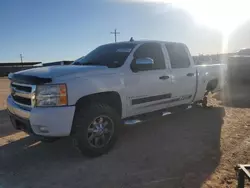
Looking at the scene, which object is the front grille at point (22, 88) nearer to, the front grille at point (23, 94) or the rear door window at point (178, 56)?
the front grille at point (23, 94)

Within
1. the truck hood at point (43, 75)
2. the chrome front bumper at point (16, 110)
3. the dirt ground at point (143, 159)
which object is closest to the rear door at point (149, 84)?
the dirt ground at point (143, 159)

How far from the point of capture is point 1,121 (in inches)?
259

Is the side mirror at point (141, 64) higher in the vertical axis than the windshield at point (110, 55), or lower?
lower

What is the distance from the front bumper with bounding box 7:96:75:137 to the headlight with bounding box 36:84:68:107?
0.09 m

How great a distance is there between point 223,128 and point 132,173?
9.67 feet

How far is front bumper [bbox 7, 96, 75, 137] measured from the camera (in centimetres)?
364

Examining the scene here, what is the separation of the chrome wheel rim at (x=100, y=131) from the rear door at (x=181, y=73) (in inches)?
75.9

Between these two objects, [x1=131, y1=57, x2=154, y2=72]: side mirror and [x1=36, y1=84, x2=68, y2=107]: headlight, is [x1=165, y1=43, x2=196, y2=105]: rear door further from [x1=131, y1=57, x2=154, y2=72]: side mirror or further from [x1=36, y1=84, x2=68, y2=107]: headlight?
[x1=36, y1=84, x2=68, y2=107]: headlight

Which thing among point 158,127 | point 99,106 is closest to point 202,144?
point 158,127

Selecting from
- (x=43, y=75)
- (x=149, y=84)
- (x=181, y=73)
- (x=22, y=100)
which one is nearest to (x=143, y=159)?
(x=149, y=84)

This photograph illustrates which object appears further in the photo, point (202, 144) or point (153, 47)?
point (153, 47)

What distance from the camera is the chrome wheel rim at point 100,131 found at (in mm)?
4086

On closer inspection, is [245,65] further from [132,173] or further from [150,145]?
[132,173]

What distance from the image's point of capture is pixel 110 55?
514 centimetres
